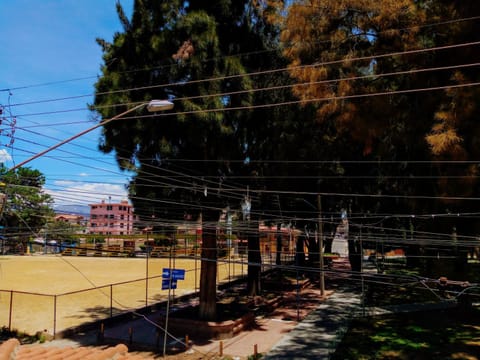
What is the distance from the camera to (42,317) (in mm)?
18594

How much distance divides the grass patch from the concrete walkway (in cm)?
46

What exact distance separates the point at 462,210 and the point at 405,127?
4671 millimetres

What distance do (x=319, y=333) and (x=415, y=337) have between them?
11.5ft

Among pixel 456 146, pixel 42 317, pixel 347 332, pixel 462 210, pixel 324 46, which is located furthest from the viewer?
pixel 42 317

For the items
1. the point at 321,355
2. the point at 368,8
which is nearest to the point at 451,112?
the point at 368,8

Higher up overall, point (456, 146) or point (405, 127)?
point (405, 127)

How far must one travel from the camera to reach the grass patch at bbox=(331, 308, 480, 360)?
12711 mm

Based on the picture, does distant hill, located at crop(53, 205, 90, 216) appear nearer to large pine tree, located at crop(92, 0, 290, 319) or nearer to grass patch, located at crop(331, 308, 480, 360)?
large pine tree, located at crop(92, 0, 290, 319)

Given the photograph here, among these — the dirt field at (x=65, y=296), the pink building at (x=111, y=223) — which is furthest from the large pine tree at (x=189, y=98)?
the dirt field at (x=65, y=296)

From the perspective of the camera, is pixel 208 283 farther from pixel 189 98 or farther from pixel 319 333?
pixel 189 98

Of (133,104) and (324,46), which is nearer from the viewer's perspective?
(324,46)

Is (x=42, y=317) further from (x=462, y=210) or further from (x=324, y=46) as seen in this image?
(x=462, y=210)

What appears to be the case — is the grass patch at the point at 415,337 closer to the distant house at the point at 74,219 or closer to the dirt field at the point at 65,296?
the dirt field at the point at 65,296

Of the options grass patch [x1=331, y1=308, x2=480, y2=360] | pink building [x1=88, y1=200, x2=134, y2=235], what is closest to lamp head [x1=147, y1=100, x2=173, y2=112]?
pink building [x1=88, y1=200, x2=134, y2=235]
